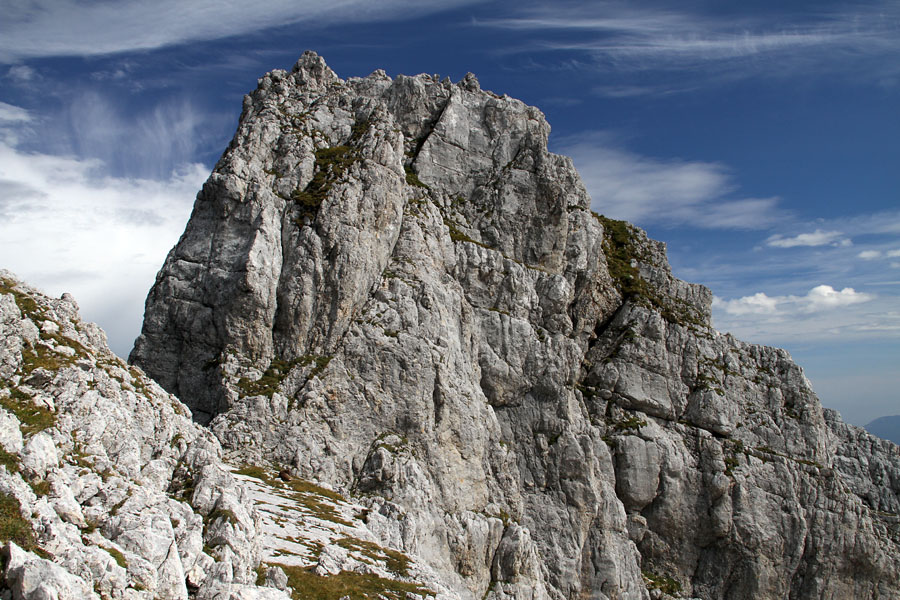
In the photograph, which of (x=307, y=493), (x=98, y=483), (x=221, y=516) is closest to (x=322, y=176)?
(x=307, y=493)

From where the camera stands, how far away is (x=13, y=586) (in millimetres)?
12203

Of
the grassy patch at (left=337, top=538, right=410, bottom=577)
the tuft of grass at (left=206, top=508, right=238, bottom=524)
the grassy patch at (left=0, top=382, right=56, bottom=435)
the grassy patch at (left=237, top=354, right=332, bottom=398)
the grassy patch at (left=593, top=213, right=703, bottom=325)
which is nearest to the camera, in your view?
the grassy patch at (left=0, top=382, right=56, bottom=435)

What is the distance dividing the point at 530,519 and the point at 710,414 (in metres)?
23.4

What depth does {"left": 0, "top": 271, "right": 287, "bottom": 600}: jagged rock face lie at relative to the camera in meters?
13.6

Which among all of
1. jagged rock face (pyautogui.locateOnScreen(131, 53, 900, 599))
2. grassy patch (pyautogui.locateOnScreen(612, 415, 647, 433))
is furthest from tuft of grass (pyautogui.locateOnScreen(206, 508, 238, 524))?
grassy patch (pyautogui.locateOnScreen(612, 415, 647, 433))

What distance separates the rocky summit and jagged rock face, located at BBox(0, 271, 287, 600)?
0.09m

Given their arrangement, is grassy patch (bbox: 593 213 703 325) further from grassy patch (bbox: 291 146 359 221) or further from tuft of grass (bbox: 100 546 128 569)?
tuft of grass (bbox: 100 546 128 569)

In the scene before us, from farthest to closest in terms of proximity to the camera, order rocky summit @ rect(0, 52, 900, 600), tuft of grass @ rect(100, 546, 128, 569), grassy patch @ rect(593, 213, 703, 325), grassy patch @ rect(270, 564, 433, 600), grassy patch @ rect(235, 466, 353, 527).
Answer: grassy patch @ rect(593, 213, 703, 325), grassy patch @ rect(235, 466, 353, 527), grassy patch @ rect(270, 564, 433, 600), rocky summit @ rect(0, 52, 900, 600), tuft of grass @ rect(100, 546, 128, 569)

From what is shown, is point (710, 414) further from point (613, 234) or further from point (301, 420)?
point (301, 420)

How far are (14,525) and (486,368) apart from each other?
143ft

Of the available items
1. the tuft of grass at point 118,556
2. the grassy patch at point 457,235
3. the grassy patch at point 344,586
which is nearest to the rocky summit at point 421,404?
the tuft of grass at point 118,556

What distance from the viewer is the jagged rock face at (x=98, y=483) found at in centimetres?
1363

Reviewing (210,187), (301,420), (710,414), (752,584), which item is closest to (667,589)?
(752,584)

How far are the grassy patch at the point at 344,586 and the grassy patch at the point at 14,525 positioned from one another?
8.72m
